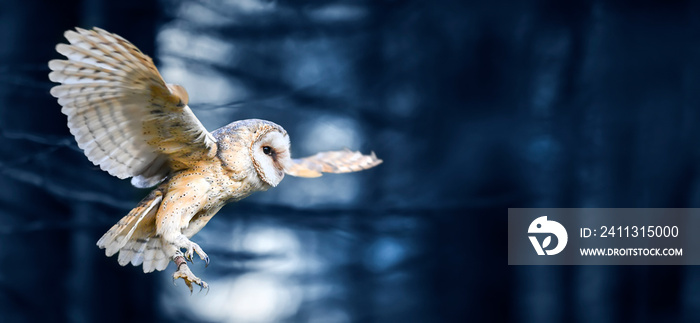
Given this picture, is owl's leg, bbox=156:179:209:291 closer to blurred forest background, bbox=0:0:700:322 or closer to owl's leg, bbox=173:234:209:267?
owl's leg, bbox=173:234:209:267

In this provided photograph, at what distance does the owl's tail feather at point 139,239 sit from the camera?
103cm

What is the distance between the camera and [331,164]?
48.1 inches

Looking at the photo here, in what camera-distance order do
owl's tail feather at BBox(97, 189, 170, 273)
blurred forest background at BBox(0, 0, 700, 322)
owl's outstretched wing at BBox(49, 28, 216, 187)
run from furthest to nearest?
blurred forest background at BBox(0, 0, 700, 322)
owl's tail feather at BBox(97, 189, 170, 273)
owl's outstretched wing at BBox(49, 28, 216, 187)

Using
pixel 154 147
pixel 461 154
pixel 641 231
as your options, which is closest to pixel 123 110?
pixel 154 147

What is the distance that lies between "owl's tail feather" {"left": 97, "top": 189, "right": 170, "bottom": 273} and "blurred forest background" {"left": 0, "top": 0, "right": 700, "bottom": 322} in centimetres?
82

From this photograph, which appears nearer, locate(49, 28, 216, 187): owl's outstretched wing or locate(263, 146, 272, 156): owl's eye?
locate(49, 28, 216, 187): owl's outstretched wing

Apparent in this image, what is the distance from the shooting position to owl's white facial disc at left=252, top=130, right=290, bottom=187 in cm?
109

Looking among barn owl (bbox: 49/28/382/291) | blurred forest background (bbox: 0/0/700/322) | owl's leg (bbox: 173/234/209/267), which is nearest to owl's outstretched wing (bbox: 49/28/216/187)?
barn owl (bbox: 49/28/382/291)

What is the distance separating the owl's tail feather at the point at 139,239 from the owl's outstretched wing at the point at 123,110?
0.06m

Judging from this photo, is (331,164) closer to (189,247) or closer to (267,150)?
(267,150)

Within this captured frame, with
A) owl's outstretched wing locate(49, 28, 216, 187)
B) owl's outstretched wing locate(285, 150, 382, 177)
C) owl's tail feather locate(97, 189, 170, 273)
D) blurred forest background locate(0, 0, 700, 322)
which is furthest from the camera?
blurred forest background locate(0, 0, 700, 322)

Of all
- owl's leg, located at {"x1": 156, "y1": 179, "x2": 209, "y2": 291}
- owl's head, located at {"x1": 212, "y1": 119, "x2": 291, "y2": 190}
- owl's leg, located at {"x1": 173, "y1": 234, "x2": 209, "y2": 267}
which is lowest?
owl's leg, located at {"x1": 173, "y1": 234, "x2": 209, "y2": 267}

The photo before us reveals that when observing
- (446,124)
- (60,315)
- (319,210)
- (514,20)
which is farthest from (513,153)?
(60,315)

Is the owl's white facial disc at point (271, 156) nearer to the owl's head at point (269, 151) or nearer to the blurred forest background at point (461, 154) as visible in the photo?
the owl's head at point (269, 151)
